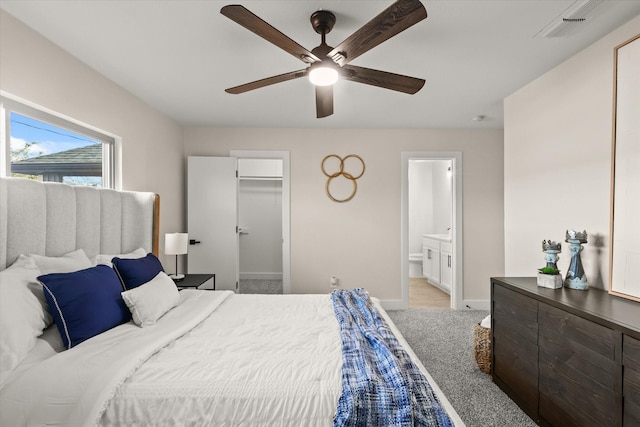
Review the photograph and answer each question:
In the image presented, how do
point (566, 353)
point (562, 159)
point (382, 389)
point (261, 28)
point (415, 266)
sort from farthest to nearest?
point (415, 266), point (562, 159), point (566, 353), point (261, 28), point (382, 389)

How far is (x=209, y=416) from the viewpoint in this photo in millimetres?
1260

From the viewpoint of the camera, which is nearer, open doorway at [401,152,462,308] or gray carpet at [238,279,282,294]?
open doorway at [401,152,462,308]

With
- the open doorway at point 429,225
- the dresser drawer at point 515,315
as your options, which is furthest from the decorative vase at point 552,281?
the open doorway at point 429,225

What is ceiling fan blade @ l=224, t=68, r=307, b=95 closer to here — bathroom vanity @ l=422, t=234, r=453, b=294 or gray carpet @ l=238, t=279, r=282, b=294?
gray carpet @ l=238, t=279, r=282, b=294

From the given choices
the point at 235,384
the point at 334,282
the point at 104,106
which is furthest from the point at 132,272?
the point at 334,282

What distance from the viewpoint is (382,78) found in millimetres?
1958

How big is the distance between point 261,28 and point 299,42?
70 cm

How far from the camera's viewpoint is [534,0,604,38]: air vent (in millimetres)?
1681

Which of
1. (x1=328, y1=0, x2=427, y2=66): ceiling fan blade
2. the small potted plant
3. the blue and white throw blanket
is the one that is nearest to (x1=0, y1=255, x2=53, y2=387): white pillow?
the blue and white throw blanket

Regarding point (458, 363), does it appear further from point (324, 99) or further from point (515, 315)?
point (324, 99)

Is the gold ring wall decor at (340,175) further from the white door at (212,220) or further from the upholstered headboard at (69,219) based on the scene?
the upholstered headboard at (69,219)

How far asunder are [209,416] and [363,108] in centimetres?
315

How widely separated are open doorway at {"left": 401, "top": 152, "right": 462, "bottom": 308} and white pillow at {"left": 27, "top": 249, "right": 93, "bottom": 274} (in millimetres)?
3569

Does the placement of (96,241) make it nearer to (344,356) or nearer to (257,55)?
(257,55)
